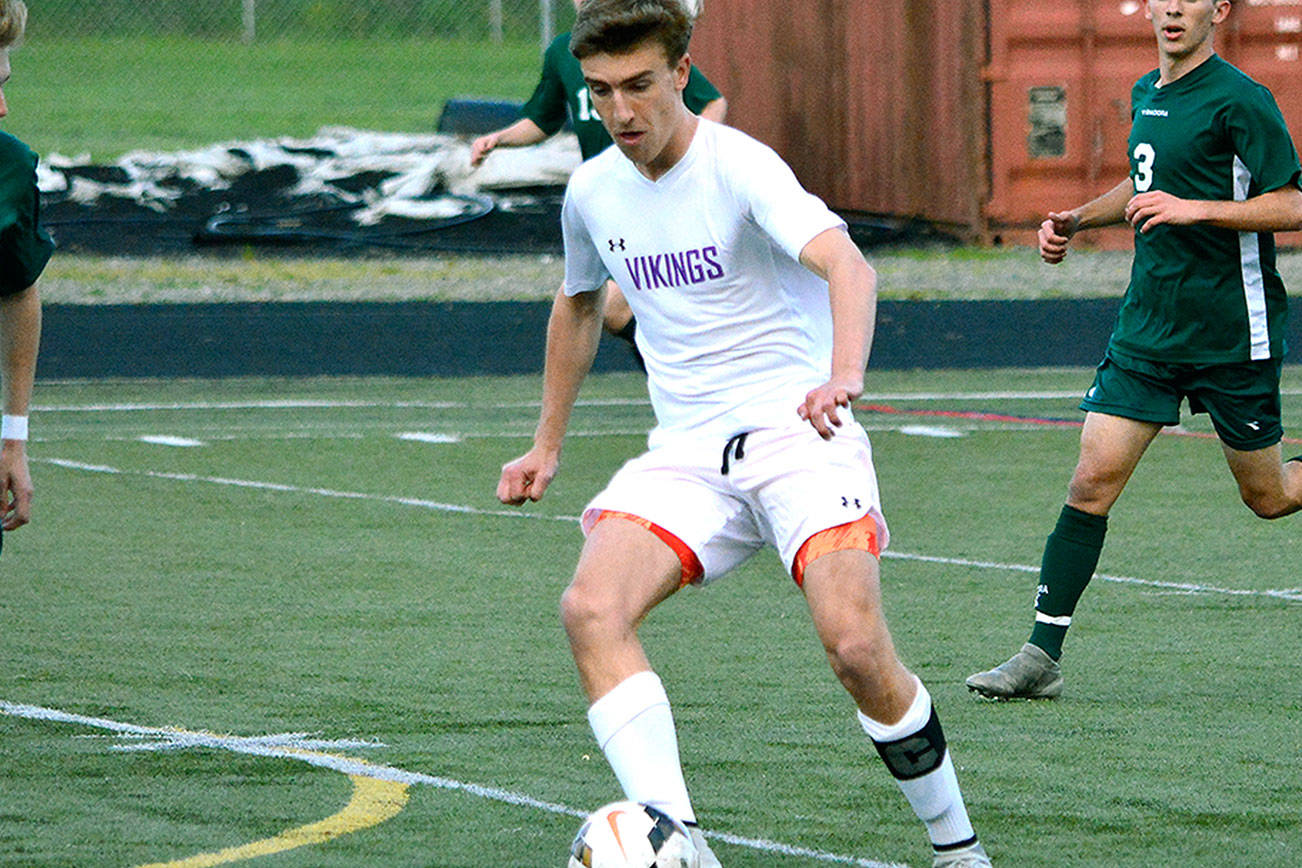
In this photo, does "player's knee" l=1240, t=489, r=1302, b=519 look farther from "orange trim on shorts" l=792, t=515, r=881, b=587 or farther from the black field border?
the black field border

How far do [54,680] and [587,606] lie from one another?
2.67 metres

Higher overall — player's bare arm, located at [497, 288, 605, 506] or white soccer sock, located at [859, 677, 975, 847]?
player's bare arm, located at [497, 288, 605, 506]

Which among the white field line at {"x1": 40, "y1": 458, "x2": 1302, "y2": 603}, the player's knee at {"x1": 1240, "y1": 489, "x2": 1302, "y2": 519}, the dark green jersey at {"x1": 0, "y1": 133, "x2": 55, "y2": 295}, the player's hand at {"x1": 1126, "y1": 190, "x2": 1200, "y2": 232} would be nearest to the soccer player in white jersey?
the dark green jersey at {"x1": 0, "y1": 133, "x2": 55, "y2": 295}

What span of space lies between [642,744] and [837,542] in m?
0.52

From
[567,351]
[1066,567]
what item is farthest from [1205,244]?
[567,351]

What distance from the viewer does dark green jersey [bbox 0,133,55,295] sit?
492 cm

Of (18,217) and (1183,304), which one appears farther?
(1183,304)

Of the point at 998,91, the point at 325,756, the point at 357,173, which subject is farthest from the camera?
the point at 357,173

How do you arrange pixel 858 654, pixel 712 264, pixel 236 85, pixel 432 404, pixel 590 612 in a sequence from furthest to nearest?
pixel 236 85
pixel 432 404
pixel 712 264
pixel 590 612
pixel 858 654

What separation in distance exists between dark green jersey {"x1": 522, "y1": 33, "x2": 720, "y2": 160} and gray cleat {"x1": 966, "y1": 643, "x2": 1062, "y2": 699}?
19.6 ft

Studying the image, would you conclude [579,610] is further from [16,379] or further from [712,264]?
[16,379]

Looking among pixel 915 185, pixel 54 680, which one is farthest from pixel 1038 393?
pixel 54 680

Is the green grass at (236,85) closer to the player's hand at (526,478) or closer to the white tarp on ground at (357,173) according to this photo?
the white tarp on ground at (357,173)

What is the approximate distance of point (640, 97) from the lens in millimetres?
4523
